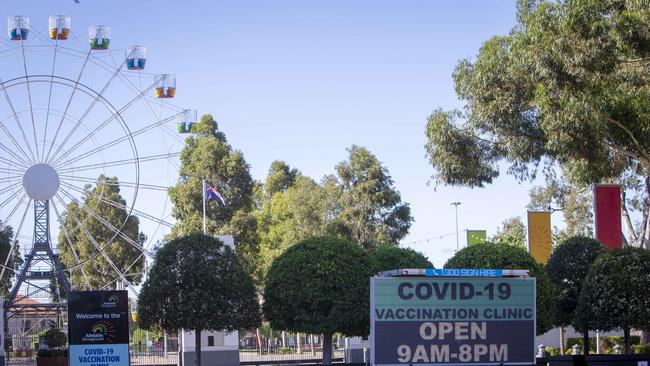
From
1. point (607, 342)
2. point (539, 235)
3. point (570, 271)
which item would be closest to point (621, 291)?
point (570, 271)

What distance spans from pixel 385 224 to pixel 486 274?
41.1m

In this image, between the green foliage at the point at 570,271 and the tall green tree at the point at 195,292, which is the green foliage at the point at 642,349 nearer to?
the green foliage at the point at 570,271

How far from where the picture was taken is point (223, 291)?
3362 centimetres

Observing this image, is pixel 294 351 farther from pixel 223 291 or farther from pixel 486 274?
pixel 486 274

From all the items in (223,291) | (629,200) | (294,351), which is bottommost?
(294,351)

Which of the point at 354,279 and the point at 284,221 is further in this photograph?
the point at 284,221

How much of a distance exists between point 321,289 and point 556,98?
952 centimetres

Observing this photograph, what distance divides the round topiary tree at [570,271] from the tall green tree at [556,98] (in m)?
2.40

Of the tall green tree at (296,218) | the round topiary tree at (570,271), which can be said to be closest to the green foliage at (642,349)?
the round topiary tree at (570,271)

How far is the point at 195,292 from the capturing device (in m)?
33.1

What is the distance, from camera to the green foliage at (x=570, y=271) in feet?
114

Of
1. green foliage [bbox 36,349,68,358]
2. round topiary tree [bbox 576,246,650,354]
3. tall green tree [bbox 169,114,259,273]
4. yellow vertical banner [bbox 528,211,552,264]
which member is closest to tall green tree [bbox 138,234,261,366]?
green foliage [bbox 36,349,68,358]

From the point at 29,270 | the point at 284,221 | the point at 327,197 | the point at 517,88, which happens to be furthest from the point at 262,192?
the point at 517,88

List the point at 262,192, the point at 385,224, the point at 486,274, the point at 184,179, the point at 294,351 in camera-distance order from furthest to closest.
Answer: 1. the point at 262,192
2. the point at 294,351
3. the point at 184,179
4. the point at 385,224
5. the point at 486,274
